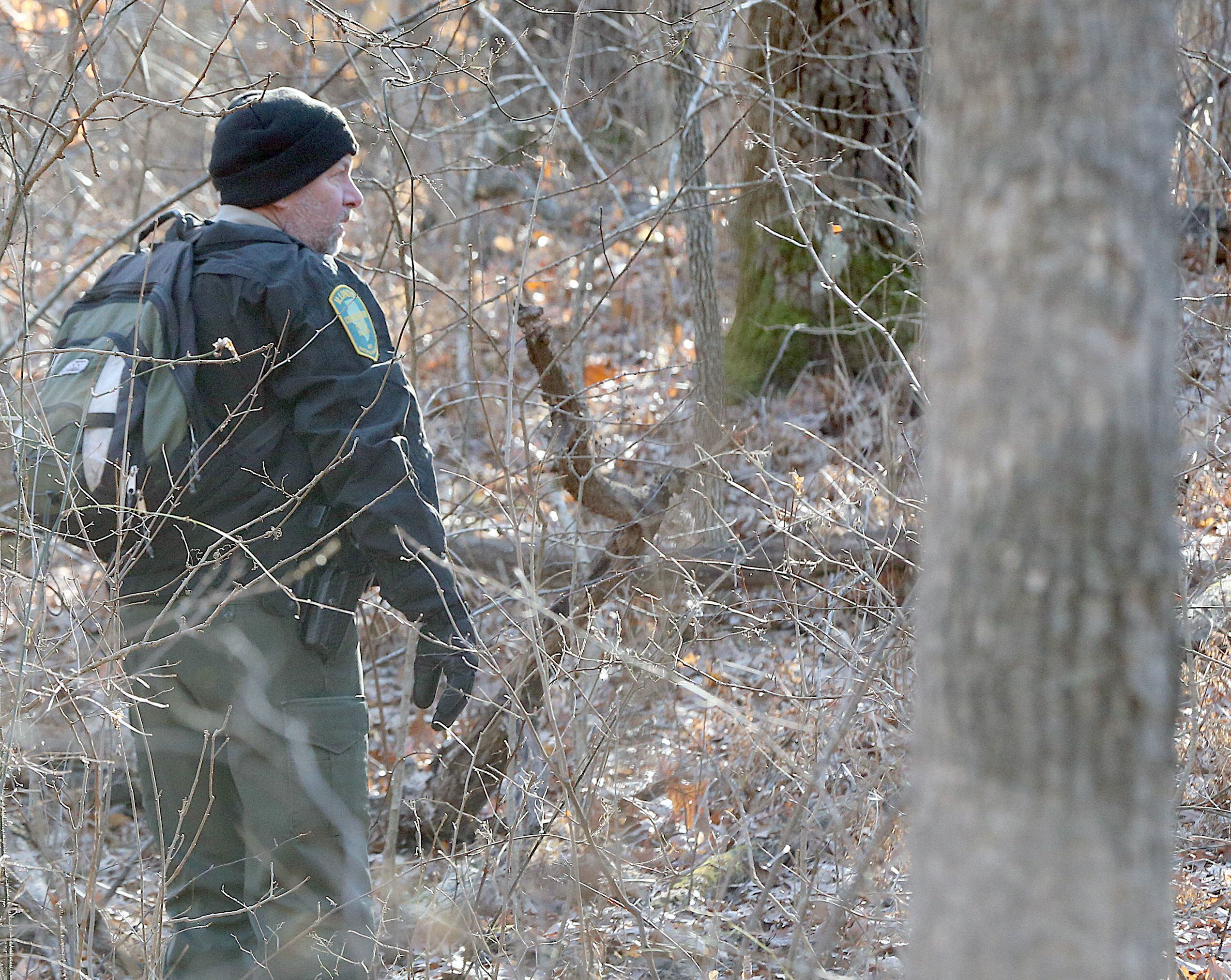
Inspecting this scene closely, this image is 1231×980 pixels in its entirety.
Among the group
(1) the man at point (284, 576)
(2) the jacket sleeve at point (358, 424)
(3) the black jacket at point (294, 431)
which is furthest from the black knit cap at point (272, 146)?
(2) the jacket sleeve at point (358, 424)

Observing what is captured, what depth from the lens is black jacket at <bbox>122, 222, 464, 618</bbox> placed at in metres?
2.81

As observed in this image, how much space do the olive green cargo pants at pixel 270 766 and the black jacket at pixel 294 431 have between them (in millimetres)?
177

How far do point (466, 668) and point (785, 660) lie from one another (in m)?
2.15

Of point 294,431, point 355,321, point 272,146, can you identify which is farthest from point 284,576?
point 272,146

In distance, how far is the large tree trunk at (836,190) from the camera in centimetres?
664

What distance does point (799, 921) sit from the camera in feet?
5.78

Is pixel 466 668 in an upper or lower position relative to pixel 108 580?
lower

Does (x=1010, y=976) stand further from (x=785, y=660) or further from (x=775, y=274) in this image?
(x=775, y=274)

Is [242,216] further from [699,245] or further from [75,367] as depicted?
[699,245]

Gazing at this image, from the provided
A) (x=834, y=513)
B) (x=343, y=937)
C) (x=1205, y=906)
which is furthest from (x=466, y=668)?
(x=1205, y=906)

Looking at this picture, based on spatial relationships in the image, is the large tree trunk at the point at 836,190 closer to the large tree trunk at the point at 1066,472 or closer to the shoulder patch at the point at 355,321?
the shoulder patch at the point at 355,321

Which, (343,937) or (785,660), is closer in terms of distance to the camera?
(343,937)

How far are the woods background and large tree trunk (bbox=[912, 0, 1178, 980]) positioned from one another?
60 centimetres

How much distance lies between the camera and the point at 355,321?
9.37 ft
